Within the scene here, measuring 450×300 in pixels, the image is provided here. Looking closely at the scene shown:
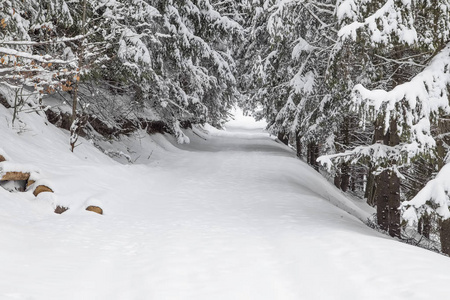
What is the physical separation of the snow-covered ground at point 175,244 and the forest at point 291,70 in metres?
1.08

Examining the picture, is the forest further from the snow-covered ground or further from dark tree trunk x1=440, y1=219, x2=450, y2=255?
the snow-covered ground

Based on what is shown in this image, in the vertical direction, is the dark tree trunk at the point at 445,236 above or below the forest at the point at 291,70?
below

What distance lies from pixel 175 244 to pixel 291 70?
853cm

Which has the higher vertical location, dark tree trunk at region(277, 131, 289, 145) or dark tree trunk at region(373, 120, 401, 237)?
dark tree trunk at region(277, 131, 289, 145)

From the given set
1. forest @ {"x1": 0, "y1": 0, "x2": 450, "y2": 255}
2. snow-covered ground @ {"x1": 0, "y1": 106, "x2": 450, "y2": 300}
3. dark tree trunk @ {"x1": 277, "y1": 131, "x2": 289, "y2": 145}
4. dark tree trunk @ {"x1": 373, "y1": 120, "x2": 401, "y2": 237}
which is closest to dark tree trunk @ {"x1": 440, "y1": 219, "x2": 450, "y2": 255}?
forest @ {"x1": 0, "y1": 0, "x2": 450, "y2": 255}

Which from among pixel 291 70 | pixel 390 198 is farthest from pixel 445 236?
pixel 291 70

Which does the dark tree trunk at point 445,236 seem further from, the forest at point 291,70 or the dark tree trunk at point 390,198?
the dark tree trunk at point 390,198

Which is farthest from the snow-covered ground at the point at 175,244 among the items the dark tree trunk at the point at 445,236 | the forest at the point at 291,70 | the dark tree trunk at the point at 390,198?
the dark tree trunk at the point at 390,198

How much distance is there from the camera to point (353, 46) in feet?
24.5

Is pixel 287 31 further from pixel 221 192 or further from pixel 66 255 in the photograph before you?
pixel 66 255

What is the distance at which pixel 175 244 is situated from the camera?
5137 millimetres

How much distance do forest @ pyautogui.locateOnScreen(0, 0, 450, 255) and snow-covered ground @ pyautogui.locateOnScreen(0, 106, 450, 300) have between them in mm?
1083

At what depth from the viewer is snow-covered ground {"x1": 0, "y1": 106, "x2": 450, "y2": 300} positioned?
363cm

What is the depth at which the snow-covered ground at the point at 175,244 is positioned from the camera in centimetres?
363
